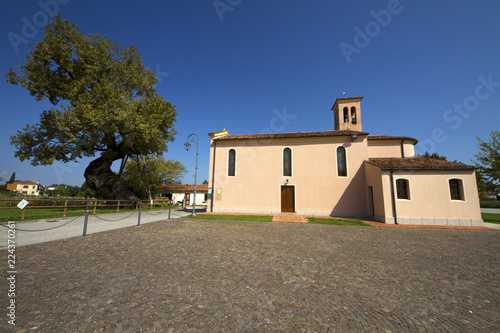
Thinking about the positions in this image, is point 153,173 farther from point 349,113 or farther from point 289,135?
point 349,113

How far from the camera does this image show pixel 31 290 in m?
3.31

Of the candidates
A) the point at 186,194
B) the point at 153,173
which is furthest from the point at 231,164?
the point at 186,194

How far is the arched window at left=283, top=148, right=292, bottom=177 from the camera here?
18703 mm

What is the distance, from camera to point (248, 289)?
11.8 feet

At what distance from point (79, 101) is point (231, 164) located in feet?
50.5

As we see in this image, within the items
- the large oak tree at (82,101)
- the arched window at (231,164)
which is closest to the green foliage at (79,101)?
the large oak tree at (82,101)

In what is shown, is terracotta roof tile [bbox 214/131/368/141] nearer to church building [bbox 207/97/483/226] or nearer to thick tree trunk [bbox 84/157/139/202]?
church building [bbox 207/97/483/226]

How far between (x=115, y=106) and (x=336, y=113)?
24029mm

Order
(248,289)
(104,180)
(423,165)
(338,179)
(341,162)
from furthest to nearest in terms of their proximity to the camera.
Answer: (104,180), (341,162), (338,179), (423,165), (248,289)

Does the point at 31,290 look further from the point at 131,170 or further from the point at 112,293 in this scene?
the point at 131,170

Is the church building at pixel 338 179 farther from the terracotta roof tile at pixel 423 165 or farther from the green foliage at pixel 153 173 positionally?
the green foliage at pixel 153 173

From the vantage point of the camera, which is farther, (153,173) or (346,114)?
(153,173)

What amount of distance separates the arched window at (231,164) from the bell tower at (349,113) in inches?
506

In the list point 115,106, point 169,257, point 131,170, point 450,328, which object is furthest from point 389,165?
point 131,170
